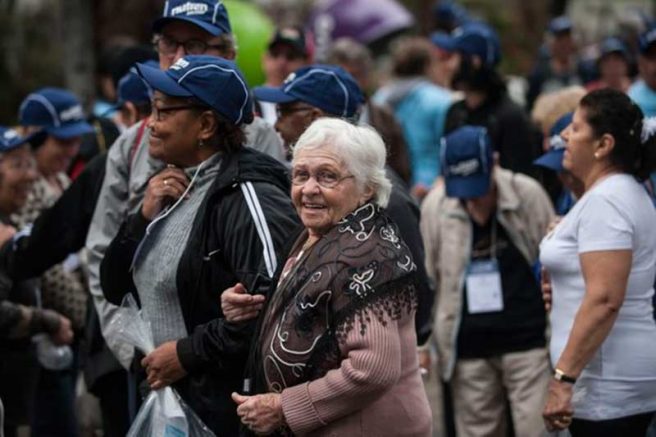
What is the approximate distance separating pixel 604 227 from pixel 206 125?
1.58 meters

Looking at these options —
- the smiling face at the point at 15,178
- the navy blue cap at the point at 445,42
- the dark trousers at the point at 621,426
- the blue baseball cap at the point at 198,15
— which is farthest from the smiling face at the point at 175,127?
the navy blue cap at the point at 445,42

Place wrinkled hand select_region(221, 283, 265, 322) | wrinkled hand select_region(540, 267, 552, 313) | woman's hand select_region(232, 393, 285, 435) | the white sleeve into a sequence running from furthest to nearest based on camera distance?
wrinkled hand select_region(540, 267, 552, 313)
the white sleeve
wrinkled hand select_region(221, 283, 265, 322)
woman's hand select_region(232, 393, 285, 435)

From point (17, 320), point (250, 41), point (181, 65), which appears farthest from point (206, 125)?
point (250, 41)

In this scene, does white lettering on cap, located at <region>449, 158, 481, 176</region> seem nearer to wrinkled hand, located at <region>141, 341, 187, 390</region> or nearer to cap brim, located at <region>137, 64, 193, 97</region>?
cap brim, located at <region>137, 64, 193, 97</region>

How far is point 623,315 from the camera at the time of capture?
526 centimetres

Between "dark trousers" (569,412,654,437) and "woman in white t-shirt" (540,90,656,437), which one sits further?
"dark trousers" (569,412,654,437)

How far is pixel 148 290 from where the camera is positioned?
4863 millimetres

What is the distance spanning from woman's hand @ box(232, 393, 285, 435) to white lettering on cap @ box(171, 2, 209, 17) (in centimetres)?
197

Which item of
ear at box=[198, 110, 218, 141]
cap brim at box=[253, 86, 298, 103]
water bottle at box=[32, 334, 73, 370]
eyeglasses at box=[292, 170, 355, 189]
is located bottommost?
water bottle at box=[32, 334, 73, 370]

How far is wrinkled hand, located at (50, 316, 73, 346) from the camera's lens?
6457 mm

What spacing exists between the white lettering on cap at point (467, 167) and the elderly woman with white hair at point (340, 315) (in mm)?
2418

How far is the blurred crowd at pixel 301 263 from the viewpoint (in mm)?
4270

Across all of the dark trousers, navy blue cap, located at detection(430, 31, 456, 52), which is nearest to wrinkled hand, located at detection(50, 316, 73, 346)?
the dark trousers

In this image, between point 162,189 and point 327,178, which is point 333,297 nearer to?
point 327,178
